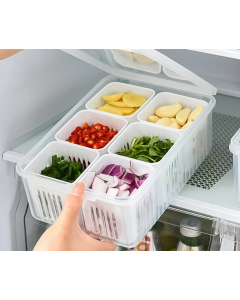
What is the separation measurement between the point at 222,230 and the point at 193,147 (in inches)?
8.6

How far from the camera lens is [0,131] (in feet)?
4.34

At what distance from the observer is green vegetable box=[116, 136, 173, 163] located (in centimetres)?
116

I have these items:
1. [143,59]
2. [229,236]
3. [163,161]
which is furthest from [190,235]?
[143,59]

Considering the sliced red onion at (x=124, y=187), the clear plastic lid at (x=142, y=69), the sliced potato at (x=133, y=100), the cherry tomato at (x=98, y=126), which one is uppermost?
the clear plastic lid at (x=142, y=69)

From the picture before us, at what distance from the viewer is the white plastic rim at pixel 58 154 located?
118 cm

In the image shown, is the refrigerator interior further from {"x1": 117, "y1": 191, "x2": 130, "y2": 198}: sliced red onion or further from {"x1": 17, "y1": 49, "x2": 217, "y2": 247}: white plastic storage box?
{"x1": 117, "y1": 191, "x2": 130, "y2": 198}: sliced red onion

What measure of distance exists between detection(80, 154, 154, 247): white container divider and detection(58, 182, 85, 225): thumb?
0.03m

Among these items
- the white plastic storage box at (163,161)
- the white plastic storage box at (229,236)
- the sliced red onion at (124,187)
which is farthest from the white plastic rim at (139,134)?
the white plastic storage box at (229,236)

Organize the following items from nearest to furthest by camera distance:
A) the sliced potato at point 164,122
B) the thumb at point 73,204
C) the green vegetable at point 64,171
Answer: the thumb at point 73,204 → the green vegetable at point 64,171 → the sliced potato at point 164,122

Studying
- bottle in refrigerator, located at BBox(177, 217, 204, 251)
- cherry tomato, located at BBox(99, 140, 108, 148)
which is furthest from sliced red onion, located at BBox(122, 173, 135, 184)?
bottle in refrigerator, located at BBox(177, 217, 204, 251)

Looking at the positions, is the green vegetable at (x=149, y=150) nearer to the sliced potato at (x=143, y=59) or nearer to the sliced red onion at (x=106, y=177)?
the sliced red onion at (x=106, y=177)

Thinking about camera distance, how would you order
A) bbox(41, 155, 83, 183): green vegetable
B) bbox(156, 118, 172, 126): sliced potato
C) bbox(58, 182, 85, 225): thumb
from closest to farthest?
bbox(58, 182, 85, 225): thumb
bbox(41, 155, 83, 183): green vegetable
bbox(156, 118, 172, 126): sliced potato

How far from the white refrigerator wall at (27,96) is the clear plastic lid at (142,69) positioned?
0.11m

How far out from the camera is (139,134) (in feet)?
4.18
